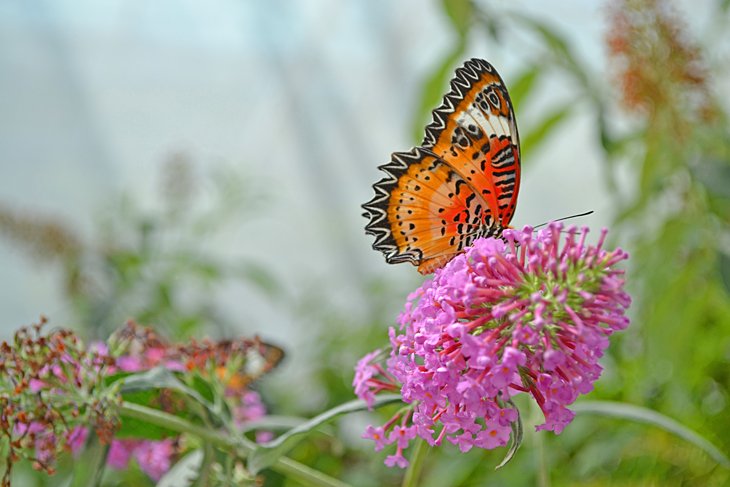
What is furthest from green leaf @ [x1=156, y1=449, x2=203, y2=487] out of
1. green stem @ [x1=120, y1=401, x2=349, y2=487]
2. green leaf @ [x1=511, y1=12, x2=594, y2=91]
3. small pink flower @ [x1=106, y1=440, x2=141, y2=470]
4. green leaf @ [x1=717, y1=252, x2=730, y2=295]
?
green leaf @ [x1=511, y1=12, x2=594, y2=91]

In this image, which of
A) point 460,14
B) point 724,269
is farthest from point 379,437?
point 460,14

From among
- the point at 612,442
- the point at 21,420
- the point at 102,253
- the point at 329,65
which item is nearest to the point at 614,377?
the point at 612,442

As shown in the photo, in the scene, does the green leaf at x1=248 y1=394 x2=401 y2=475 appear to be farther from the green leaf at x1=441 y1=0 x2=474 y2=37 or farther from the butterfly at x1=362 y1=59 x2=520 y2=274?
the green leaf at x1=441 y1=0 x2=474 y2=37

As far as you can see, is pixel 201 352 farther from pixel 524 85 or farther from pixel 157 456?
pixel 524 85

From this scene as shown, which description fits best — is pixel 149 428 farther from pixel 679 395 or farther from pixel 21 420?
pixel 679 395

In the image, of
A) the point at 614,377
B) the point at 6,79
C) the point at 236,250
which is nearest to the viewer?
the point at 614,377

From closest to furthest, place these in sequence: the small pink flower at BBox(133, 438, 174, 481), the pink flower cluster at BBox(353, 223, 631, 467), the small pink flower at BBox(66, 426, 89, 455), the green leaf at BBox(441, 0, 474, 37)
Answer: the pink flower cluster at BBox(353, 223, 631, 467) → the small pink flower at BBox(66, 426, 89, 455) → the small pink flower at BBox(133, 438, 174, 481) → the green leaf at BBox(441, 0, 474, 37)
